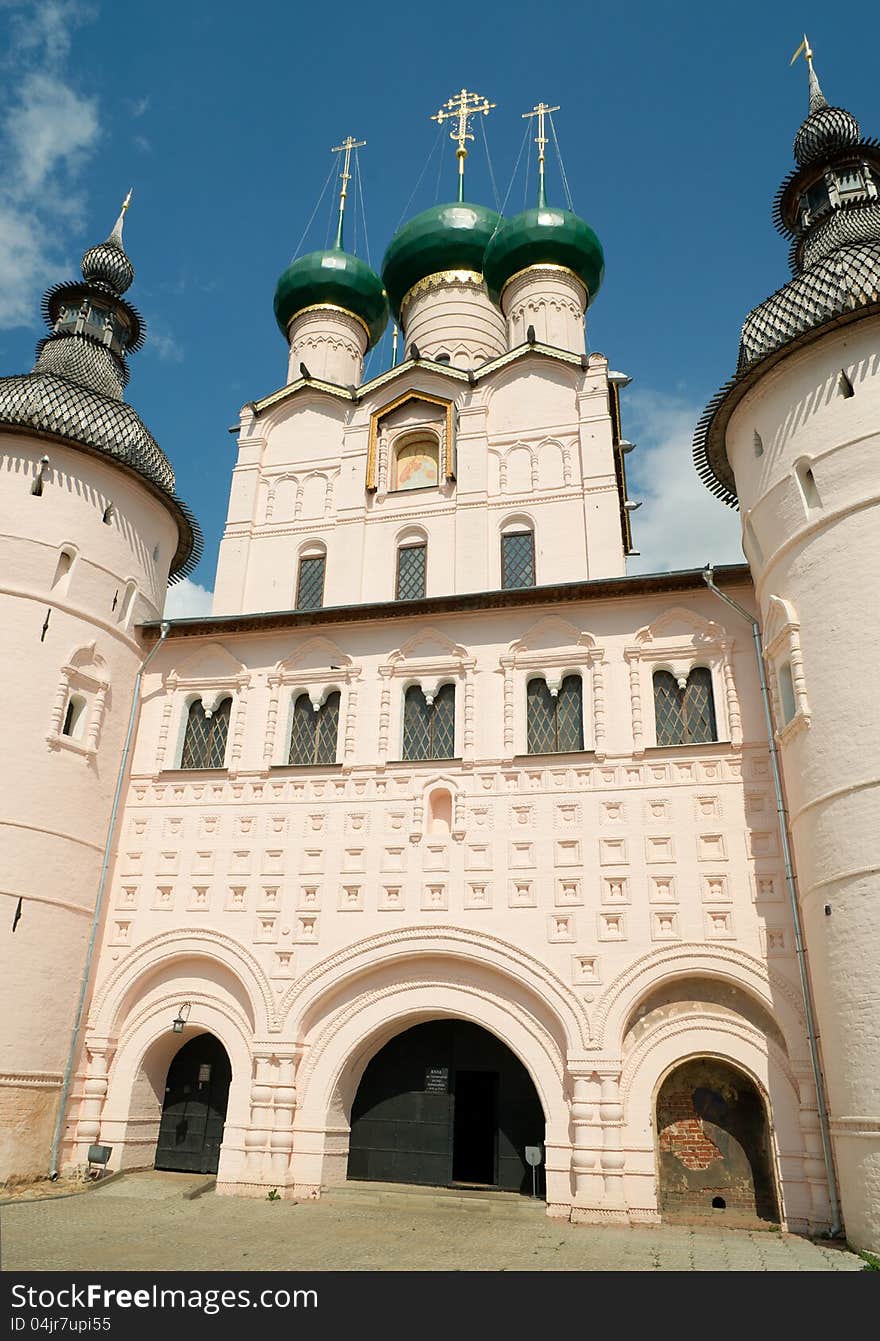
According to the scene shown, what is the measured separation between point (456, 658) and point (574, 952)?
3.71 m

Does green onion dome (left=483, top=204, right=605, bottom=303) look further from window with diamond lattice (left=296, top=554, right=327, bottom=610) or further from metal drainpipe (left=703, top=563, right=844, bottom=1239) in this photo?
metal drainpipe (left=703, top=563, right=844, bottom=1239)

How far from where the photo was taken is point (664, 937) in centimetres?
993

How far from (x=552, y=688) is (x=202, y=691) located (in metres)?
4.57

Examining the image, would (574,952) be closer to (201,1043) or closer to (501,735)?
(501,735)

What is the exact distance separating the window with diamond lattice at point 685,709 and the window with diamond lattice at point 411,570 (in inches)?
151

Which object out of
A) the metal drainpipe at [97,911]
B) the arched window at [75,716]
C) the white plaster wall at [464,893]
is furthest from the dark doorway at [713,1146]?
the arched window at [75,716]

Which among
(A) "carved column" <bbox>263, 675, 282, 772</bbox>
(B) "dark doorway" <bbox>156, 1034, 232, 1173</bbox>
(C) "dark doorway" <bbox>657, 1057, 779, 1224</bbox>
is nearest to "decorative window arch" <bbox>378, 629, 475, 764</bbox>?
(A) "carved column" <bbox>263, 675, 282, 772</bbox>

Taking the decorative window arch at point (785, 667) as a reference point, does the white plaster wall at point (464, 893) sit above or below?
below

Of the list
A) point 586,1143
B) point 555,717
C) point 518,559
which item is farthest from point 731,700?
point 586,1143

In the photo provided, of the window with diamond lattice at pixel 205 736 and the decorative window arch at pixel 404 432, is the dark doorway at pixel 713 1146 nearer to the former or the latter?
the window with diamond lattice at pixel 205 736

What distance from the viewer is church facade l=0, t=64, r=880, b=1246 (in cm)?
933

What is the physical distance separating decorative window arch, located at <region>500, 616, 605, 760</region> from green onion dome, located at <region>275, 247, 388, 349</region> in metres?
9.16

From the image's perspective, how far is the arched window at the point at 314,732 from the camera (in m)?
12.0

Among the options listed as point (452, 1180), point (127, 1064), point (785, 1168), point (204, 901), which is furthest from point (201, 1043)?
point (785, 1168)
